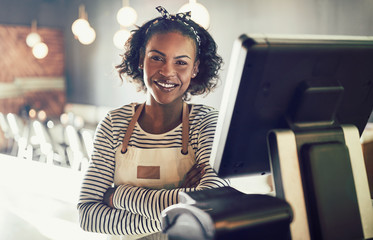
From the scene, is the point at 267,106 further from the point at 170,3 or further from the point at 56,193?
the point at 170,3

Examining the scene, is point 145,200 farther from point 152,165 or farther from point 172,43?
point 172,43

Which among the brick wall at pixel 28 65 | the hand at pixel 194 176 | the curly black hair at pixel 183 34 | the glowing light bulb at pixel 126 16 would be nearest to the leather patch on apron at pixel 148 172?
the hand at pixel 194 176

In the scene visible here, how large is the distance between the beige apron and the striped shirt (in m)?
0.02

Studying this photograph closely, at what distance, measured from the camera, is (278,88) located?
762mm

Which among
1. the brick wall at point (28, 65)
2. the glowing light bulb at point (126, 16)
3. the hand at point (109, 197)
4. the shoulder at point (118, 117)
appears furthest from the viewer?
the brick wall at point (28, 65)

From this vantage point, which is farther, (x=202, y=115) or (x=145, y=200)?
(x=202, y=115)

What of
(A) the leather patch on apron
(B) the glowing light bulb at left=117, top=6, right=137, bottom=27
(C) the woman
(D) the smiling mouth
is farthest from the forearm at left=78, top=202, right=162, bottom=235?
(B) the glowing light bulb at left=117, top=6, right=137, bottom=27

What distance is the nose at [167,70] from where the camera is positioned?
4.24 feet

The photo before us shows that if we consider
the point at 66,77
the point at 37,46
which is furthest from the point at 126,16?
the point at 66,77

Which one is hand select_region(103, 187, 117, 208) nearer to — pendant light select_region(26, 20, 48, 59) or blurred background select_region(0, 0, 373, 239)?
blurred background select_region(0, 0, 373, 239)

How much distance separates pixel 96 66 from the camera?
8.57 m

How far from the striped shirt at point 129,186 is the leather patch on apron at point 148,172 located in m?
0.07

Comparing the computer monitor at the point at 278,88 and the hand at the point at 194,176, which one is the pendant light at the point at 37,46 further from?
the computer monitor at the point at 278,88

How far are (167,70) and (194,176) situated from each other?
0.39m
